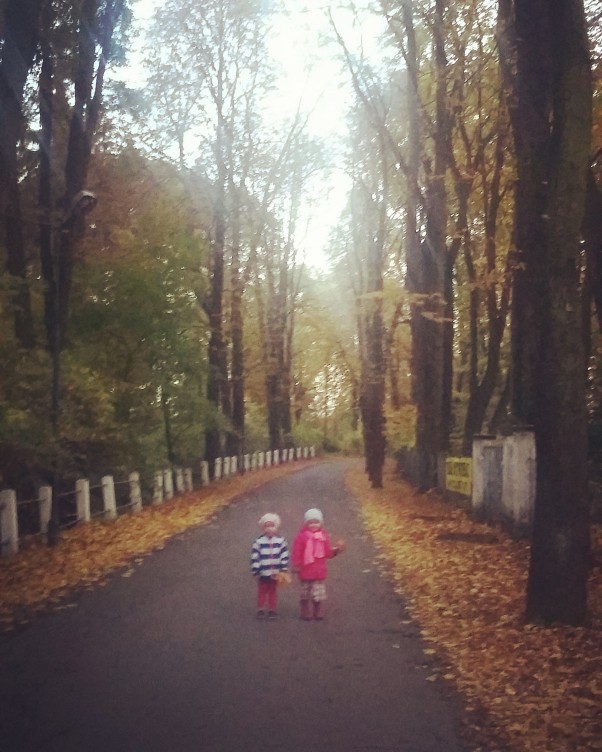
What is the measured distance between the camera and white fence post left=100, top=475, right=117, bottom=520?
20.3 metres

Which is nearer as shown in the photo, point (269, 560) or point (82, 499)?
point (269, 560)

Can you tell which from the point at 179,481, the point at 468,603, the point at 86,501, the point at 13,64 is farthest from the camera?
the point at 179,481

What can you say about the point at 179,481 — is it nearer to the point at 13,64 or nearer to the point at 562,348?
the point at 13,64

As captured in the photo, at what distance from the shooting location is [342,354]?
48906mm

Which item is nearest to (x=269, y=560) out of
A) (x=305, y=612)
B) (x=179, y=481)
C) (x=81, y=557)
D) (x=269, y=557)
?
(x=269, y=557)

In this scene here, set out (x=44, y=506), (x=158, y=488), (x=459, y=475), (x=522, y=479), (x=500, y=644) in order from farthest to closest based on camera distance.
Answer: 1. (x=158, y=488)
2. (x=459, y=475)
3. (x=44, y=506)
4. (x=522, y=479)
5. (x=500, y=644)

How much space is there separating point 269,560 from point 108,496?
11.4m

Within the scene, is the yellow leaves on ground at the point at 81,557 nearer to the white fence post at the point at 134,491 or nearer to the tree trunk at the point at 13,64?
the white fence post at the point at 134,491

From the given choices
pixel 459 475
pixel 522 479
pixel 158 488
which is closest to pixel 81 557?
pixel 522 479

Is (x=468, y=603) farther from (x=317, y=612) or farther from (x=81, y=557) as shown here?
(x=81, y=557)

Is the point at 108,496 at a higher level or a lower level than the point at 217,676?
higher

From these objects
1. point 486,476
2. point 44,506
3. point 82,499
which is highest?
point 486,476

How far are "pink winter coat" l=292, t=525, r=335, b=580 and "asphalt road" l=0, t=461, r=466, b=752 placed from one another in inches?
21.4

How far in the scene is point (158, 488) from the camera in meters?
25.7
